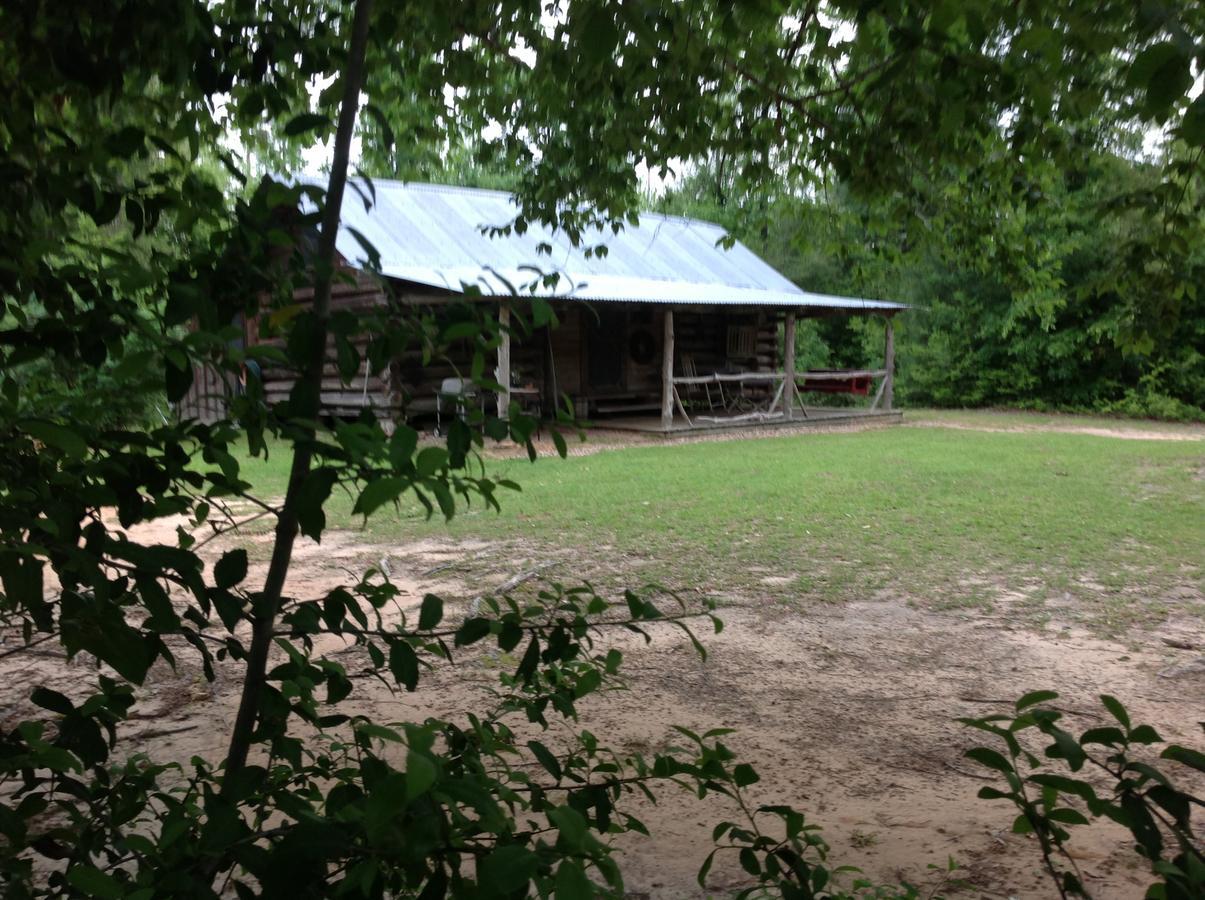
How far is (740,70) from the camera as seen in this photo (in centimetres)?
382

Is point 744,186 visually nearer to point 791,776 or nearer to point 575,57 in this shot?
point 575,57

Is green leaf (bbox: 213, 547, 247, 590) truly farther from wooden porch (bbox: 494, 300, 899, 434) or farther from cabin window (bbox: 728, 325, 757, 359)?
cabin window (bbox: 728, 325, 757, 359)

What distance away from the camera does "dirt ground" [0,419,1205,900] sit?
3.26 meters

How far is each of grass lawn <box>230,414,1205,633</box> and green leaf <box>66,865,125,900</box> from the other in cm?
454

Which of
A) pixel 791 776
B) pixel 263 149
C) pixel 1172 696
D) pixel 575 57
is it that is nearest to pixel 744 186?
pixel 575 57

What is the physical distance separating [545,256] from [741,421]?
5383mm

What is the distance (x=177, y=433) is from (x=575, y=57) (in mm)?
2617

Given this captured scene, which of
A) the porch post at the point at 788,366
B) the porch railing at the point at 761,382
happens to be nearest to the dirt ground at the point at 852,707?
the porch railing at the point at 761,382

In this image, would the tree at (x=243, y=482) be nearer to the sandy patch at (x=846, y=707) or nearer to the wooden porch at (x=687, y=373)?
the sandy patch at (x=846, y=707)

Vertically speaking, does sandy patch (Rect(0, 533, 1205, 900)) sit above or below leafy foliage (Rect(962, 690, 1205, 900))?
below

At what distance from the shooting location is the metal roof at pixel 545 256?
15.6 meters

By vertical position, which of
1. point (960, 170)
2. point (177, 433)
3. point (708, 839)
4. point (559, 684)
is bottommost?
point (708, 839)

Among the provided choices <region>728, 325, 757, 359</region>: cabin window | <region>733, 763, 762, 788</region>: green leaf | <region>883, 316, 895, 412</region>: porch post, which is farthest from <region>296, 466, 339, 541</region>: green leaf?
<region>728, 325, 757, 359</region>: cabin window

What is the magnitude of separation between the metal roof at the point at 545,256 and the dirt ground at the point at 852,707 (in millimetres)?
8374
